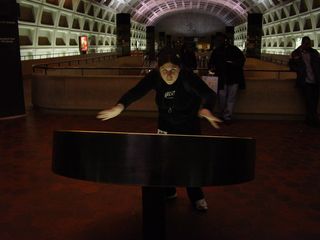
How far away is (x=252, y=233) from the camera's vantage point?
3.64 meters

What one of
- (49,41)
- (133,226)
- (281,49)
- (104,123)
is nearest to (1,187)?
(133,226)

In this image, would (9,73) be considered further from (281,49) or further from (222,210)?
(281,49)

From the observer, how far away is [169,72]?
341 cm

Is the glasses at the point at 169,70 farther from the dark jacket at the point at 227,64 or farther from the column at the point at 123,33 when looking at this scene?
the column at the point at 123,33

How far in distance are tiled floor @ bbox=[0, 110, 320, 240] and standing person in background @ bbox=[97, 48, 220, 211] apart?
36.8 inches

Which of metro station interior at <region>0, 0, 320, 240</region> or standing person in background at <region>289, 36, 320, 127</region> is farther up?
standing person in background at <region>289, 36, 320, 127</region>

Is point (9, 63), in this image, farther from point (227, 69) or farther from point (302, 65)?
point (302, 65)

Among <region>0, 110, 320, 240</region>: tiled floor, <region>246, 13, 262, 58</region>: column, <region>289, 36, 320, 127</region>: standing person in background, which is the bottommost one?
<region>0, 110, 320, 240</region>: tiled floor

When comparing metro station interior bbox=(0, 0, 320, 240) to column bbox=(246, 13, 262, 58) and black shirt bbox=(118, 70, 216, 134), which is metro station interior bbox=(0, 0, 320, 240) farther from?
column bbox=(246, 13, 262, 58)

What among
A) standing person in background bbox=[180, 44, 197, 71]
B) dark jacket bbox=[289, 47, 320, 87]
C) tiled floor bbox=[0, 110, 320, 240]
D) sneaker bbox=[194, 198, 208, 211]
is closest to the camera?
tiled floor bbox=[0, 110, 320, 240]

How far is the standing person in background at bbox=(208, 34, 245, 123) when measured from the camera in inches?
336

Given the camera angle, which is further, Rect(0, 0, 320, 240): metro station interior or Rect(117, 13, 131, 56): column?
Rect(117, 13, 131, 56): column

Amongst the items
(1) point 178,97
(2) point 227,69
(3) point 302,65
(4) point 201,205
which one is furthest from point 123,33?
(1) point 178,97

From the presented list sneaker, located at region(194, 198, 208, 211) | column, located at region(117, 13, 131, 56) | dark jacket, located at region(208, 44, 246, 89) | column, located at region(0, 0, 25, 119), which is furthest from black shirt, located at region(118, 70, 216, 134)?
column, located at region(117, 13, 131, 56)
